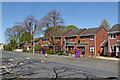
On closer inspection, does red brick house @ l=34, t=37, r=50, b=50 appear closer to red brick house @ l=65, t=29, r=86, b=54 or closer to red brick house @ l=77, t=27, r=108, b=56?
red brick house @ l=65, t=29, r=86, b=54

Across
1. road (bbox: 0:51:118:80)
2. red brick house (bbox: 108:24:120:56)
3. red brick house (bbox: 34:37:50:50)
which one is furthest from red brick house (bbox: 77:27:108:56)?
road (bbox: 0:51:118:80)

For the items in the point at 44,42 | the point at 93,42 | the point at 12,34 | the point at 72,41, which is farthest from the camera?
the point at 12,34

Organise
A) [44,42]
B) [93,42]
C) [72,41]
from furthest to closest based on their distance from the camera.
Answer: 1. [44,42]
2. [72,41]
3. [93,42]

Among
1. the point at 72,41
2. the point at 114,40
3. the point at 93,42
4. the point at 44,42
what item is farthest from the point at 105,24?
the point at 114,40

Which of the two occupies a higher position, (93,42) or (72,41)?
(72,41)

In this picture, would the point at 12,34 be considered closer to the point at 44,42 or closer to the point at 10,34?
the point at 10,34

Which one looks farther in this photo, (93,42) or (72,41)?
(72,41)

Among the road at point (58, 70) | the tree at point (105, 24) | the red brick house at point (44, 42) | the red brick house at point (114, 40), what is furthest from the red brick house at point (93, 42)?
the tree at point (105, 24)

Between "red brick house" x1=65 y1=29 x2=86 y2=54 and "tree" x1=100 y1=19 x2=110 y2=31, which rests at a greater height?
"tree" x1=100 y1=19 x2=110 y2=31

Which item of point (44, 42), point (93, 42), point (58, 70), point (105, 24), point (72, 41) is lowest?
point (58, 70)

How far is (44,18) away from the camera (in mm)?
41156

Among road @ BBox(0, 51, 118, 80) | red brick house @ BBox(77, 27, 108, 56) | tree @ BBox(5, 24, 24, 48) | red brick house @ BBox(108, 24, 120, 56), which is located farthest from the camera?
tree @ BBox(5, 24, 24, 48)

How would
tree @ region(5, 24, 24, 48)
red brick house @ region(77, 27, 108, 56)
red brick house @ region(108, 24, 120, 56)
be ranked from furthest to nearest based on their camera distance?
tree @ region(5, 24, 24, 48)
red brick house @ region(77, 27, 108, 56)
red brick house @ region(108, 24, 120, 56)

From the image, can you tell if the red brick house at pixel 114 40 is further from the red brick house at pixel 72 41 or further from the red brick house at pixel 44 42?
the red brick house at pixel 44 42
